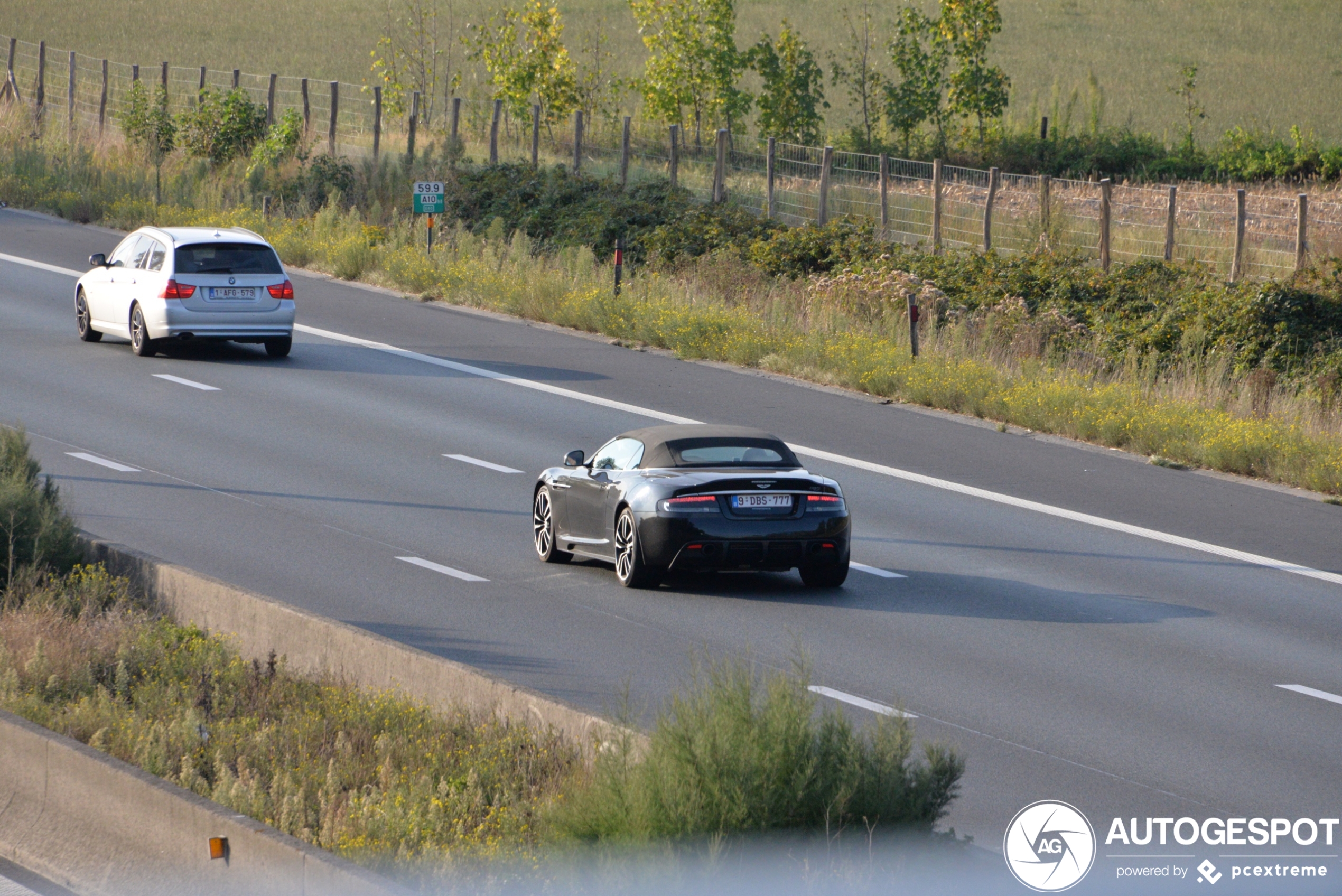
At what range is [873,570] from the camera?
14422mm

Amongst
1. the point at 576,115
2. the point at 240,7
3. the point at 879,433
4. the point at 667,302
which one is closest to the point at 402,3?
the point at 240,7

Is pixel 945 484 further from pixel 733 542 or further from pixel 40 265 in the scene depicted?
pixel 40 265

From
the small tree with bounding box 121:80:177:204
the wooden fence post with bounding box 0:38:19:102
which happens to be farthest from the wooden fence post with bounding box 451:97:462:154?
the wooden fence post with bounding box 0:38:19:102

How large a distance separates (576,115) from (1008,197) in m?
9.43

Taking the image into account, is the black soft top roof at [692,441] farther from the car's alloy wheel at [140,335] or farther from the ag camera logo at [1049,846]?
the car's alloy wheel at [140,335]

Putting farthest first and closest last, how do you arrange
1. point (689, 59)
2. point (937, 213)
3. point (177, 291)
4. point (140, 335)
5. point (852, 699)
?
point (689, 59) → point (937, 213) → point (140, 335) → point (177, 291) → point (852, 699)

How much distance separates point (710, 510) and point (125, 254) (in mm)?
13773

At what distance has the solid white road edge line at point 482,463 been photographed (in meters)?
18.0

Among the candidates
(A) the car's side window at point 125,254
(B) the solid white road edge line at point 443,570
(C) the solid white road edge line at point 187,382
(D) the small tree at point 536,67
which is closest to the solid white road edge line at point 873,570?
(B) the solid white road edge line at point 443,570

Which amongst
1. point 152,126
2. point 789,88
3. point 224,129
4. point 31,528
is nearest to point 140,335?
point 31,528

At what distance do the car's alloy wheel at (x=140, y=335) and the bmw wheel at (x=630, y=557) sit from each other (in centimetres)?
1196

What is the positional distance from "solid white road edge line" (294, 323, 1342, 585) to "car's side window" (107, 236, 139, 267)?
127 inches


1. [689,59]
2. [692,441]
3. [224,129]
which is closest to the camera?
[692,441]

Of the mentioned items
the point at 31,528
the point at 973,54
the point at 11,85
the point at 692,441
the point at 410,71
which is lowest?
the point at 31,528
